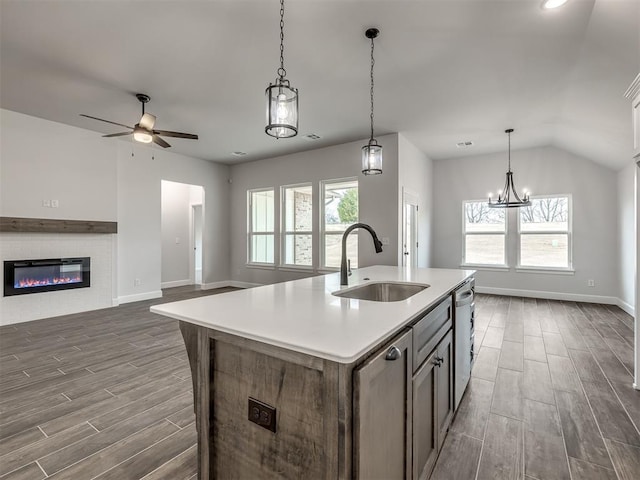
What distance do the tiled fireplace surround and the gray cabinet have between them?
5590mm

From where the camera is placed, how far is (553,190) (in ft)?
19.3

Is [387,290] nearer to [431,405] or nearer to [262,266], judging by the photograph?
[431,405]

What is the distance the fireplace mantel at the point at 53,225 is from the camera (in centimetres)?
424

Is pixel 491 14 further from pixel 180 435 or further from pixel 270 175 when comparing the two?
pixel 270 175

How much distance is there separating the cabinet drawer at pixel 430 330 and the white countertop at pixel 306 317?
0.08 metres

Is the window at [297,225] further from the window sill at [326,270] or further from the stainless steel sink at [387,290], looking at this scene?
the stainless steel sink at [387,290]

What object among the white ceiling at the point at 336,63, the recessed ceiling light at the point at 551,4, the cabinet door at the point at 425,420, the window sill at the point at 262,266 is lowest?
the cabinet door at the point at 425,420

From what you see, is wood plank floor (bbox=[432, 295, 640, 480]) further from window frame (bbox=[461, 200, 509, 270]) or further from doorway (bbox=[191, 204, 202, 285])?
doorway (bbox=[191, 204, 202, 285])

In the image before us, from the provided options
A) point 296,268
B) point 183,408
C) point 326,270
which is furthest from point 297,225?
point 183,408

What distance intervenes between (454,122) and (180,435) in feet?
16.5

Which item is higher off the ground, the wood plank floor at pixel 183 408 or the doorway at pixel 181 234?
the doorway at pixel 181 234

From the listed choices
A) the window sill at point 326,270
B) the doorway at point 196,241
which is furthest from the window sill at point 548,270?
the doorway at point 196,241

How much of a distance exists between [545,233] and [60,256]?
8629 millimetres

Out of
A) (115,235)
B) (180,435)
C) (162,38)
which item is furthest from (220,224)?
(180,435)
